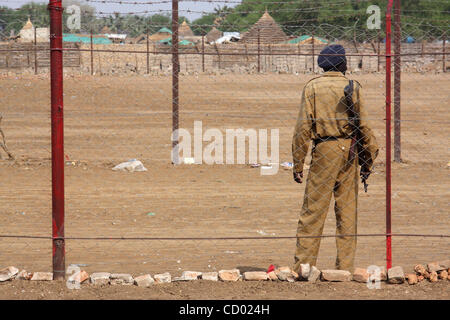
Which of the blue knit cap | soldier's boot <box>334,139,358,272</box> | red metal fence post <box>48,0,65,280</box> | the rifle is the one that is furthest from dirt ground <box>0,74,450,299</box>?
the blue knit cap

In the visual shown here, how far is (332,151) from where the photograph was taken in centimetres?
577

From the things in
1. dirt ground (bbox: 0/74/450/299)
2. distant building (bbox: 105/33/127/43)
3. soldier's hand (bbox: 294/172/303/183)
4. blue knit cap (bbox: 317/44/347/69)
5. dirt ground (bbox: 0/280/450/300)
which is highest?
distant building (bbox: 105/33/127/43)

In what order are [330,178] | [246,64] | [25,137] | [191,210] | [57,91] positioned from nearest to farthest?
[57,91] → [330,178] → [191,210] → [25,137] → [246,64]

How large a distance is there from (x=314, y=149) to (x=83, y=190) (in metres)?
4.65

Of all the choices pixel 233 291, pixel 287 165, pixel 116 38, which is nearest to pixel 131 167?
pixel 287 165

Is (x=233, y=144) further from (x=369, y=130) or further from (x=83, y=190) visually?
(x=369, y=130)

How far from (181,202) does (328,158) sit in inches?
138

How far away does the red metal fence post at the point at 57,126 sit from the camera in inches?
213

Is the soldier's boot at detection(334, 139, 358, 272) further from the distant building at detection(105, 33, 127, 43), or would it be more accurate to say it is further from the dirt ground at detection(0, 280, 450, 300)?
the distant building at detection(105, 33, 127, 43)

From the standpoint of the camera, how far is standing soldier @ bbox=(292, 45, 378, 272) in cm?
571

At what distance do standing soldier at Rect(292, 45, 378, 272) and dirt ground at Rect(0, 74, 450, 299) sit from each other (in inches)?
18.4

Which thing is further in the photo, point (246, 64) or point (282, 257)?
point (246, 64)

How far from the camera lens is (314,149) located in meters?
5.87

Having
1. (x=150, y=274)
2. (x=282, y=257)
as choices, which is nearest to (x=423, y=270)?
(x=282, y=257)
